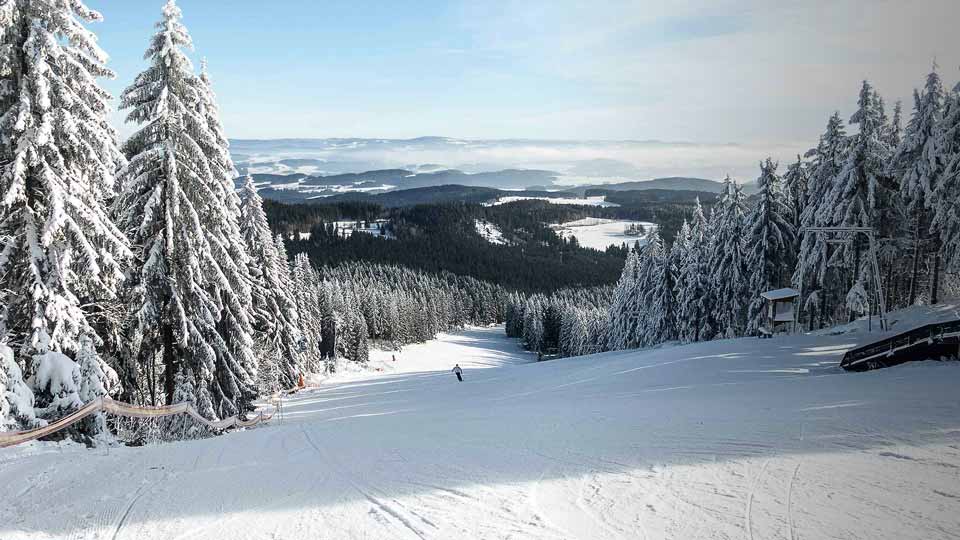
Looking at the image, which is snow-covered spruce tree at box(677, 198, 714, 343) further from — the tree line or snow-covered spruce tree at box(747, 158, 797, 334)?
snow-covered spruce tree at box(747, 158, 797, 334)

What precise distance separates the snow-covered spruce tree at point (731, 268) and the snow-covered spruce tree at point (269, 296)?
28979mm

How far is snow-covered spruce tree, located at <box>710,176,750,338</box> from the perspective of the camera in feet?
119

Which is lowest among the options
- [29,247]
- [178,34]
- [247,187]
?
[29,247]

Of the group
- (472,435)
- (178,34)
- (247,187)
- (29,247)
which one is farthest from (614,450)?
(247,187)

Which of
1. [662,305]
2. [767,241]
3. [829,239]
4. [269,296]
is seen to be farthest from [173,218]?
[662,305]

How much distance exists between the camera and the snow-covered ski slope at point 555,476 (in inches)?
261

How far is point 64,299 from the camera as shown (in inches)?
498

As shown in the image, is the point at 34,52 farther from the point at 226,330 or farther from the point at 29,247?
the point at 226,330

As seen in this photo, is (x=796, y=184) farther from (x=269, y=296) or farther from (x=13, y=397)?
(x=13, y=397)

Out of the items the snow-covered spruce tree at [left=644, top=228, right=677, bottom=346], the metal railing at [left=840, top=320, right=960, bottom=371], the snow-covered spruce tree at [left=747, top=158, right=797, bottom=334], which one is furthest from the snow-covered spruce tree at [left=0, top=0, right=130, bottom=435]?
the snow-covered spruce tree at [left=644, top=228, right=677, bottom=346]

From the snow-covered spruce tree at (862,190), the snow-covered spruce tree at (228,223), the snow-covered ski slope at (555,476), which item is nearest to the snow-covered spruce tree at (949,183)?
the snow-covered spruce tree at (862,190)

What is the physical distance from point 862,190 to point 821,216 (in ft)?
7.37

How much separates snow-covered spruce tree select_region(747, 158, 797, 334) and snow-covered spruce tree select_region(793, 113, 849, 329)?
1229 millimetres

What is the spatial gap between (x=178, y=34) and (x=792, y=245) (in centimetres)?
3588
